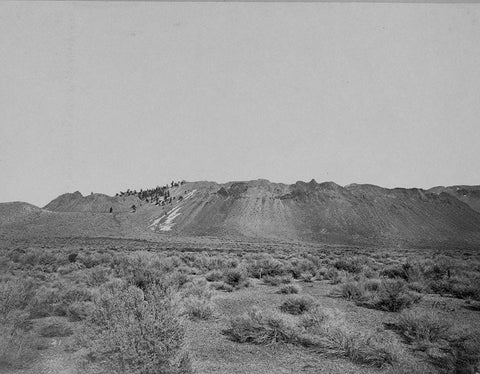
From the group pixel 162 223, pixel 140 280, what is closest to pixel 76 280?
pixel 140 280

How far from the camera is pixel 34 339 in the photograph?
757 centimetres

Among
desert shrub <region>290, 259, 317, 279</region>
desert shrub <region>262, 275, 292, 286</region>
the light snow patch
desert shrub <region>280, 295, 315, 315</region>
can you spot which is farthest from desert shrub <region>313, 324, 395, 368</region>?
the light snow patch

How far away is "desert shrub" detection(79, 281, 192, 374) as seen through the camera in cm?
510

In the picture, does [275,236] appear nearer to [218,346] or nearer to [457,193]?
[218,346]

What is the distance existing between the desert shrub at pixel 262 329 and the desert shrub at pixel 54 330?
422 centimetres

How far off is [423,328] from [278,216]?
101828 mm

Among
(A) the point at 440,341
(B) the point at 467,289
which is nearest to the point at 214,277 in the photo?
(A) the point at 440,341

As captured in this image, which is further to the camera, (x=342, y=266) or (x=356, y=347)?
(x=342, y=266)

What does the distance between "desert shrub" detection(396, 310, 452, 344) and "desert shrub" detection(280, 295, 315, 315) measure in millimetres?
2937

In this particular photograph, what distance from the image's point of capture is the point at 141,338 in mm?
5242

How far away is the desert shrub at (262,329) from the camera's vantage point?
8203 mm

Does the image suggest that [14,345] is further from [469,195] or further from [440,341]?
[469,195]

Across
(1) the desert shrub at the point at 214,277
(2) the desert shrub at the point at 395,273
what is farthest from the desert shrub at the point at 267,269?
(2) the desert shrub at the point at 395,273

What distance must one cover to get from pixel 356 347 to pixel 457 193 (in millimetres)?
190214
